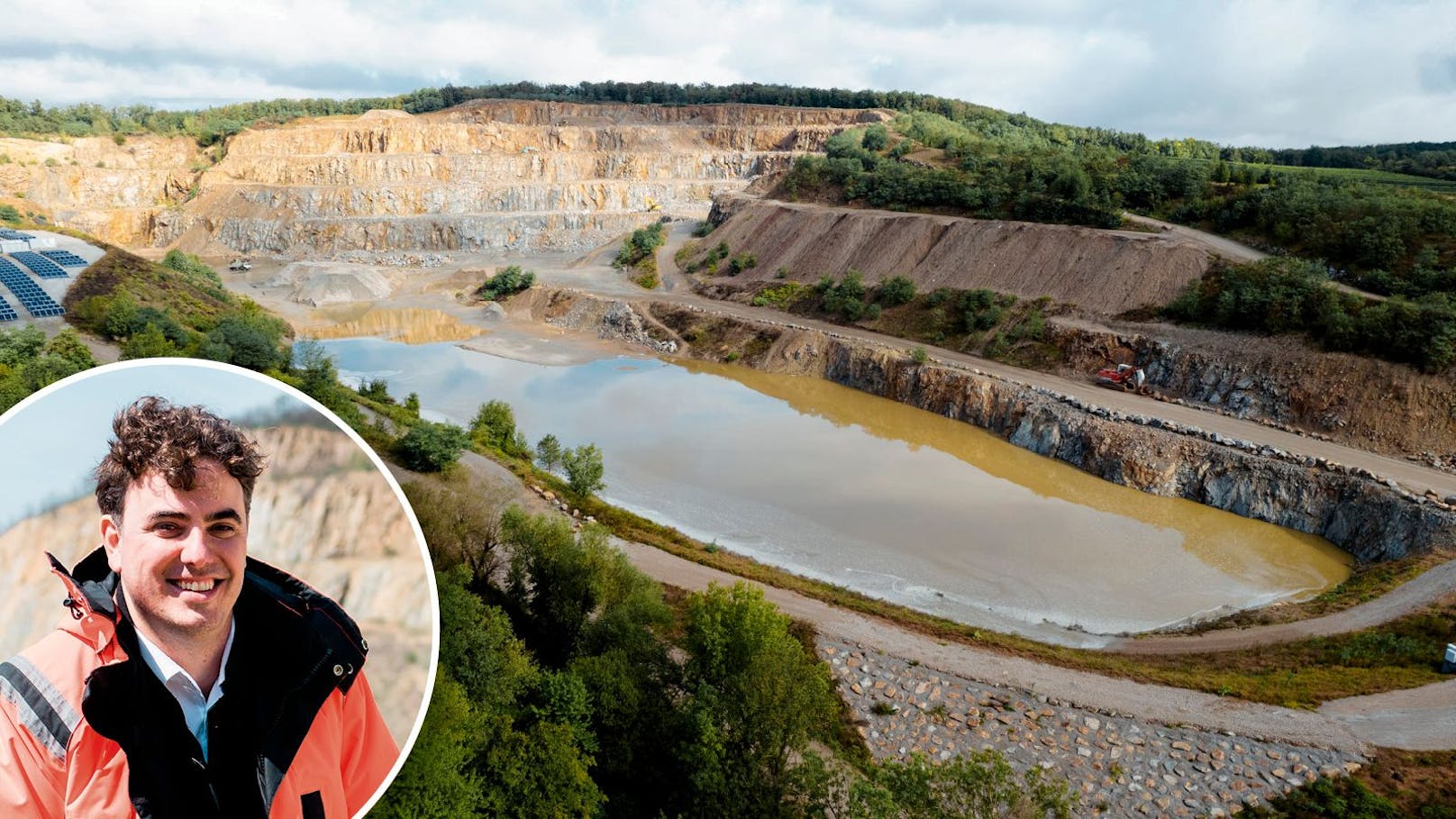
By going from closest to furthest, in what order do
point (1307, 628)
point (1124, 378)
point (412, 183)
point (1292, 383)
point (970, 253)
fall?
1. point (1307, 628)
2. point (1292, 383)
3. point (1124, 378)
4. point (970, 253)
5. point (412, 183)

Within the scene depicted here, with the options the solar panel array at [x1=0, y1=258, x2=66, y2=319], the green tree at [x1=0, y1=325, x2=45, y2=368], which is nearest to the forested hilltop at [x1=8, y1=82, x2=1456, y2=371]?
the green tree at [x1=0, y1=325, x2=45, y2=368]

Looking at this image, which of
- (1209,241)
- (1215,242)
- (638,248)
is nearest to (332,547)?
(1215,242)

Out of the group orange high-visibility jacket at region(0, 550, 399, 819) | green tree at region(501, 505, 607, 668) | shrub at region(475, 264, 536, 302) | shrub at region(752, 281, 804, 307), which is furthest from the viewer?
shrub at region(475, 264, 536, 302)

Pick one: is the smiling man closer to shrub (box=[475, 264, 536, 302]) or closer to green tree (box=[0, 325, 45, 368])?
green tree (box=[0, 325, 45, 368])

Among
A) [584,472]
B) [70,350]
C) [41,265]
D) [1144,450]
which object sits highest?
[41,265]

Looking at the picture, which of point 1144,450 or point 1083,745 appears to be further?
point 1144,450

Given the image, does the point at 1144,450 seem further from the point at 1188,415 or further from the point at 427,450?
the point at 427,450

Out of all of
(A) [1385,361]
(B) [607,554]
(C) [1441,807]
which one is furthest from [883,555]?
(A) [1385,361]
